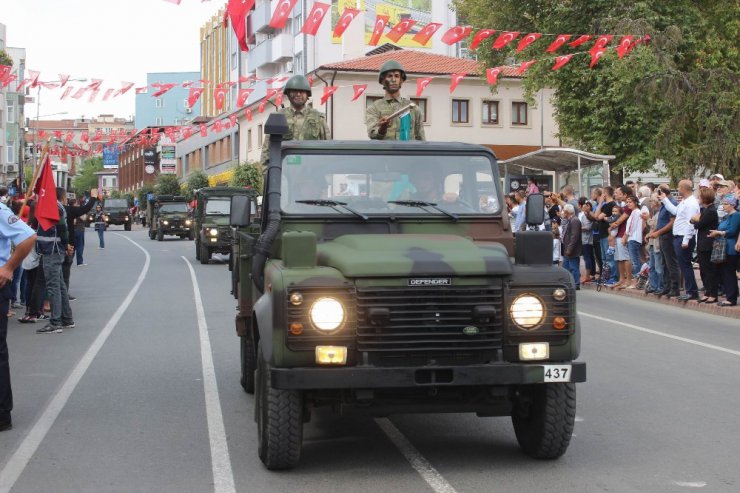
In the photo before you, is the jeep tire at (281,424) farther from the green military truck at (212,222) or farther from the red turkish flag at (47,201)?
the green military truck at (212,222)

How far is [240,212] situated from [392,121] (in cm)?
198

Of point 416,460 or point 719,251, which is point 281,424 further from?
point 719,251

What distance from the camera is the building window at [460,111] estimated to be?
58906 millimetres

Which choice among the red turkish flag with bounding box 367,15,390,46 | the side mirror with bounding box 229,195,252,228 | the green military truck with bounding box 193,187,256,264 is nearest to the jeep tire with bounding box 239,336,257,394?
the side mirror with bounding box 229,195,252,228

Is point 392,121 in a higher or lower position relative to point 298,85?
lower

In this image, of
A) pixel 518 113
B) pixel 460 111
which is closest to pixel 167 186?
pixel 460 111

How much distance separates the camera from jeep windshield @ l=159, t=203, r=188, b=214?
5178 cm

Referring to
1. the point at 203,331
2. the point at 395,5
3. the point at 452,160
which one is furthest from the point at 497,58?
the point at 452,160

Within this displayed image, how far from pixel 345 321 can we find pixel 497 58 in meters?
38.8

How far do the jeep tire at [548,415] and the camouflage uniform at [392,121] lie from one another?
9.67 feet

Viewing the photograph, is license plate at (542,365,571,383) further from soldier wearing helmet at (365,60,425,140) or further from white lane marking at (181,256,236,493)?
soldier wearing helmet at (365,60,425,140)

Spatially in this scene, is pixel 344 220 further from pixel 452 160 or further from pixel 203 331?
pixel 203 331

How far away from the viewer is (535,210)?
24.8ft

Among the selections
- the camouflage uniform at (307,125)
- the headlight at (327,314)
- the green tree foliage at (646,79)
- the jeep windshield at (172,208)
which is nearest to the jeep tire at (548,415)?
the headlight at (327,314)
